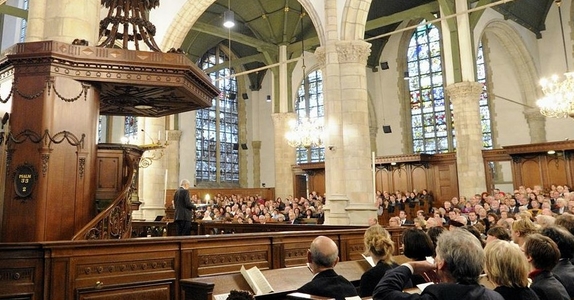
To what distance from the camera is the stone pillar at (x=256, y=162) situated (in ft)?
80.9

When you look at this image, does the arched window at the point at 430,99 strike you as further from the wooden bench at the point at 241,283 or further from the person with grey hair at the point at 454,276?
the person with grey hair at the point at 454,276

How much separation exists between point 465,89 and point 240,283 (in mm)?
13855

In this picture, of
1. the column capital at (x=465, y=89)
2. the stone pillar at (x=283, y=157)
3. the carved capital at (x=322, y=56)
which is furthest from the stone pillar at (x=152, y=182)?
the column capital at (x=465, y=89)

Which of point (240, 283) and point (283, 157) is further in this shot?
point (283, 157)

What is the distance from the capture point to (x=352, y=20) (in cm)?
1120

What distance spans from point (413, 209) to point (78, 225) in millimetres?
13769

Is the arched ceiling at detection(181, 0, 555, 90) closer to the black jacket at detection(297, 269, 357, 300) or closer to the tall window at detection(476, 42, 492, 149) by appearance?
the tall window at detection(476, 42, 492, 149)

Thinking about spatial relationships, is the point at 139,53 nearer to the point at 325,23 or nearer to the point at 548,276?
the point at 548,276

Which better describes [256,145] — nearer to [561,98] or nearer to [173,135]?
[173,135]

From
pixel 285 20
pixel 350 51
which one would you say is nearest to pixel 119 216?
pixel 350 51

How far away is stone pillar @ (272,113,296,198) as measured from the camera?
20.0 meters

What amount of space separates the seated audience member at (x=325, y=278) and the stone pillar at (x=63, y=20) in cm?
476

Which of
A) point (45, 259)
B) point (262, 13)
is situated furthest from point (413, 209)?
point (45, 259)

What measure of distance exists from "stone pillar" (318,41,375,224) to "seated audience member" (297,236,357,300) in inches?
307
